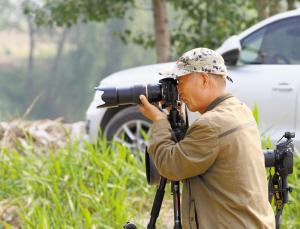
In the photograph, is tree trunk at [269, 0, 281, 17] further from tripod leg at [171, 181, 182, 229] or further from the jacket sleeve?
the jacket sleeve

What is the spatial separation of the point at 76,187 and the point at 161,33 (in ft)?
25.3

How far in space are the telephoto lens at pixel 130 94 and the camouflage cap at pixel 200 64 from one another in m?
0.18

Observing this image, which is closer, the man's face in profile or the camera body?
the man's face in profile

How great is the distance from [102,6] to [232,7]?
2453mm

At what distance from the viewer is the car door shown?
6328 mm

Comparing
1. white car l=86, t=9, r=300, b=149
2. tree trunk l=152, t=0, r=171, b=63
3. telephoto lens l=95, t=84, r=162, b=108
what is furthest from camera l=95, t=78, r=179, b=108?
tree trunk l=152, t=0, r=171, b=63

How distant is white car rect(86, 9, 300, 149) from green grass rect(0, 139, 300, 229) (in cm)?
42

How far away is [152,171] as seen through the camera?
11.7 ft

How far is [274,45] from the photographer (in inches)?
267

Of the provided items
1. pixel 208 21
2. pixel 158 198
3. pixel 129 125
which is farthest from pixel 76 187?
pixel 208 21

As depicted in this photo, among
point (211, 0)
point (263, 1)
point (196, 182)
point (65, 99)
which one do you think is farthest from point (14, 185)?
point (65, 99)

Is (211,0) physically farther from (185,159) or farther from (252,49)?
(185,159)

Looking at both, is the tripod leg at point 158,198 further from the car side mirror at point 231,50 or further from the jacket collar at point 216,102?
the car side mirror at point 231,50

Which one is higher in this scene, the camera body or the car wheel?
the camera body
